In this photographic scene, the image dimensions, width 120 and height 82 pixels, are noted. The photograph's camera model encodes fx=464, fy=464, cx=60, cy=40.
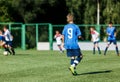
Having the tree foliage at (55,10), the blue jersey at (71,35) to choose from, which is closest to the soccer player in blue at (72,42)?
the blue jersey at (71,35)

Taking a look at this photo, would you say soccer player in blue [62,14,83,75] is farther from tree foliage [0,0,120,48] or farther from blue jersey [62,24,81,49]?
tree foliage [0,0,120,48]

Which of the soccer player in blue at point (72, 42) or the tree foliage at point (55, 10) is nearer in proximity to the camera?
the soccer player in blue at point (72, 42)

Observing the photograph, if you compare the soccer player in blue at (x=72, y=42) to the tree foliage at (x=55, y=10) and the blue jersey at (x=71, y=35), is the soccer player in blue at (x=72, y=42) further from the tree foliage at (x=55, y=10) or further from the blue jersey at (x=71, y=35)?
the tree foliage at (x=55, y=10)

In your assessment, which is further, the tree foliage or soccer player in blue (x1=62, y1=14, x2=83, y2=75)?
the tree foliage

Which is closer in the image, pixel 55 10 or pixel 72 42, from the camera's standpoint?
pixel 72 42

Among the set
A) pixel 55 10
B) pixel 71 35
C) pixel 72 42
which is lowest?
pixel 55 10

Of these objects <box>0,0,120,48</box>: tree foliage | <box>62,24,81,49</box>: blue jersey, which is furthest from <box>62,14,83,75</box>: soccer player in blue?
<box>0,0,120,48</box>: tree foliage

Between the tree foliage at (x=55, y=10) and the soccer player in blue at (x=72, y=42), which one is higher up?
the soccer player in blue at (x=72, y=42)

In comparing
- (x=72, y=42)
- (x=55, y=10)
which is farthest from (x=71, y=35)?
(x=55, y=10)

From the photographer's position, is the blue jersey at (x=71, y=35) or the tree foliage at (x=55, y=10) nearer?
the blue jersey at (x=71, y=35)

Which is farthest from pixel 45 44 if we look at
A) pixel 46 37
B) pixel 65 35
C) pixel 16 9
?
pixel 65 35

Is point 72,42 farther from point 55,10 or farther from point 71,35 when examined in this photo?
point 55,10

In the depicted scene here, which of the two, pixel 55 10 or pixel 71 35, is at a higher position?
pixel 71 35

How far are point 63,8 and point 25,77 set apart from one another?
3876 cm
